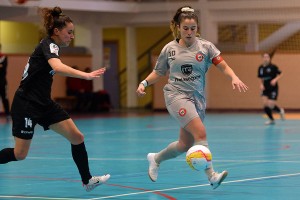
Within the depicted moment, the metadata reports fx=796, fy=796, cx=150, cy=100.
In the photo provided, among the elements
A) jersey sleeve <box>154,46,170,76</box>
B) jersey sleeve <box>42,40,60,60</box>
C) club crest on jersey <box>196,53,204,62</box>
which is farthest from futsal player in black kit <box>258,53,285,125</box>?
jersey sleeve <box>42,40,60,60</box>

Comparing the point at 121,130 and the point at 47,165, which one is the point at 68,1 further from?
the point at 47,165

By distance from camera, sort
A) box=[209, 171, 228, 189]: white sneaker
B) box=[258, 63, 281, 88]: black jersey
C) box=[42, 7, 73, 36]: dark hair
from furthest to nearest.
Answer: box=[258, 63, 281, 88]: black jersey → box=[42, 7, 73, 36]: dark hair → box=[209, 171, 228, 189]: white sneaker

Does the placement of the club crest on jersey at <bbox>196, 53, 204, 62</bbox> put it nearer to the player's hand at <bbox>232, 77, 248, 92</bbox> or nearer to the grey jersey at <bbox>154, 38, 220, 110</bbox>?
the grey jersey at <bbox>154, 38, 220, 110</bbox>

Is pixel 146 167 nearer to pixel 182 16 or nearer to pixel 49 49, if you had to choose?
pixel 182 16

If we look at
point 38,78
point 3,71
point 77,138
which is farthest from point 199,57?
point 3,71

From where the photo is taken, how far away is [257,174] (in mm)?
10867

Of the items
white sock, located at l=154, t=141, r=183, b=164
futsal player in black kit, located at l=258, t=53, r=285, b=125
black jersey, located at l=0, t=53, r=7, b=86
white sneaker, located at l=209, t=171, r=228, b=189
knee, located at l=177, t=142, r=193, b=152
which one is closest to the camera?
white sneaker, located at l=209, t=171, r=228, b=189

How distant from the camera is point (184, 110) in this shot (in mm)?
9141

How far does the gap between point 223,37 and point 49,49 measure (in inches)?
959

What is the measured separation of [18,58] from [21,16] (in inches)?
89.9

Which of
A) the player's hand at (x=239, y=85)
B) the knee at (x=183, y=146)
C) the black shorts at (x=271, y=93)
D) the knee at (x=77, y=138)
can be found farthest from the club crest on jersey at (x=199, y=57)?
the black shorts at (x=271, y=93)

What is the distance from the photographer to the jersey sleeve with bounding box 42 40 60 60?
8.58 m

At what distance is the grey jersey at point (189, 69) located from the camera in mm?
9328

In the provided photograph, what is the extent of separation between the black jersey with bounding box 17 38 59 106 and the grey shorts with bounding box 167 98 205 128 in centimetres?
148
